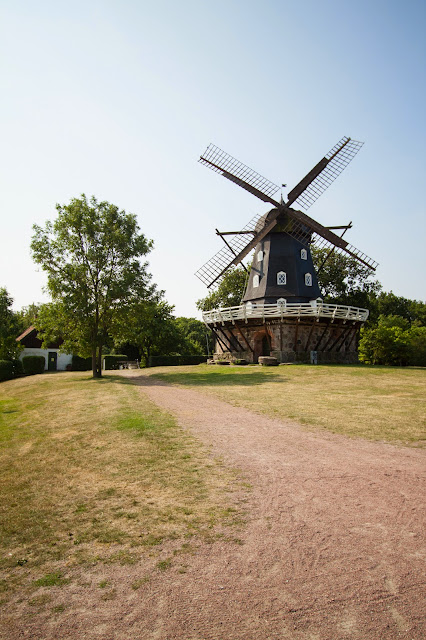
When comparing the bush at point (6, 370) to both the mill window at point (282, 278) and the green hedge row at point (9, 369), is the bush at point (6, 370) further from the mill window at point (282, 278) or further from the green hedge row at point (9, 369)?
the mill window at point (282, 278)

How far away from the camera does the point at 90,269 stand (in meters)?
28.8

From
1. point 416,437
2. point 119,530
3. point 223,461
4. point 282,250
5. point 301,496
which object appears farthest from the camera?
point 282,250

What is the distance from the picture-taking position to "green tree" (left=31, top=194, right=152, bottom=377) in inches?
1083

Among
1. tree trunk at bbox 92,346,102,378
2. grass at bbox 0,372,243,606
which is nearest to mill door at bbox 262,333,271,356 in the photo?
tree trunk at bbox 92,346,102,378

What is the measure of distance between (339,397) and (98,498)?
11.7 meters

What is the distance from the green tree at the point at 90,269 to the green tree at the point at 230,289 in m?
20.4

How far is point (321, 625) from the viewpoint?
3420mm

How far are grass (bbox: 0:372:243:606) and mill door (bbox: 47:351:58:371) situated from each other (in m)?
39.8

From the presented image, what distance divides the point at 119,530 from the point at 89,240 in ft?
84.4

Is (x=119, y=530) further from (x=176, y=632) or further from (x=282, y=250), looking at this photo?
(x=282, y=250)

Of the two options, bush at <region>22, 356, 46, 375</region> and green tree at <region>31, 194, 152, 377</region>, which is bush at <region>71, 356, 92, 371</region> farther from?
green tree at <region>31, 194, 152, 377</region>

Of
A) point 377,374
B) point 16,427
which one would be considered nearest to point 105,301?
point 16,427

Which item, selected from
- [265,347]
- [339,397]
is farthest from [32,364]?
[339,397]

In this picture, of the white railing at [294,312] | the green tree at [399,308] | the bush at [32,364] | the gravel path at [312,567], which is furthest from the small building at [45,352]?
the green tree at [399,308]
